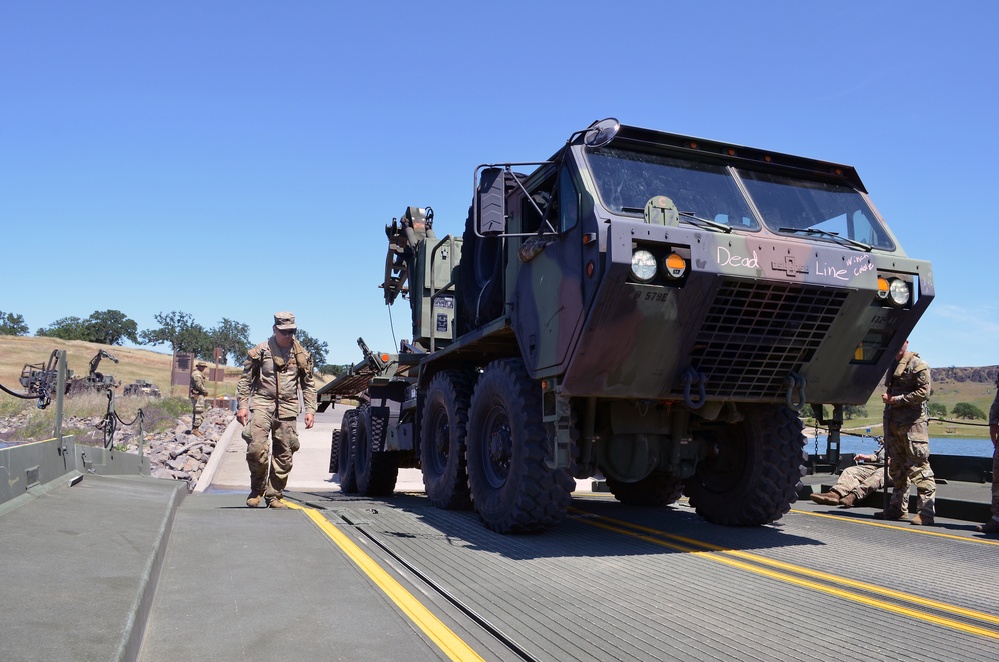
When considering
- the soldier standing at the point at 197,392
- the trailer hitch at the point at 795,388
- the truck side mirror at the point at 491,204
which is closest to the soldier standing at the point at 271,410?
the truck side mirror at the point at 491,204

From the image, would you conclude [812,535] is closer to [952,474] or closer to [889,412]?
[889,412]

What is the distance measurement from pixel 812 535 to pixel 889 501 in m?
2.23

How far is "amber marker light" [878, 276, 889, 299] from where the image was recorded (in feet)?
20.9

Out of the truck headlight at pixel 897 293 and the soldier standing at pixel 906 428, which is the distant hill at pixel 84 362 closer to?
the soldier standing at pixel 906 428

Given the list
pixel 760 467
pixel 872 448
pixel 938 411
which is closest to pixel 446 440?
pixel 760 467

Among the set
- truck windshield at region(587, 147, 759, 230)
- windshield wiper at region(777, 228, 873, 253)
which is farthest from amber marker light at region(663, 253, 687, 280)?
windshield wiper at region(777, 228, 873, 253)

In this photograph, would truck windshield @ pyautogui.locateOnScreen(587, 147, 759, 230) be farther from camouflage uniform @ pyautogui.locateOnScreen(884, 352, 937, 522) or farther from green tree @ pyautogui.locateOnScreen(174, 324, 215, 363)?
green tree @ pyautogui.locateOnScreen(174, 324, 215, 363)

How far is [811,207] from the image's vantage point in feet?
22.4

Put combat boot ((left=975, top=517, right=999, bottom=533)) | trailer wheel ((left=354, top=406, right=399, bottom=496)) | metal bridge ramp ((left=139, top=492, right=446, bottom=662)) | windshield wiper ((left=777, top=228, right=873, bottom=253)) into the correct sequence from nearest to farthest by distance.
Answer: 1. metal bridge ramp ((left=139, top=492, right=446, bottom=662))
2. windshield wiper ((left=777, top=228, right=873, bottom=253))
3. combat boot ((left=975, top=517, right=999, bottom=533))
4. trailer wheel ((left=354, top=406, right=399, bottom=496))

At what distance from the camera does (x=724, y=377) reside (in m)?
6.41

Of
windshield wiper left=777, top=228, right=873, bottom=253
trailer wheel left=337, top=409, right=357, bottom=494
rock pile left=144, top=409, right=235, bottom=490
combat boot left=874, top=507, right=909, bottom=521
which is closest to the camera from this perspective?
windshield wiper left=777, top=228, right=873, bottom=253

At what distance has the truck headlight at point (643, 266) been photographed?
5695 mm

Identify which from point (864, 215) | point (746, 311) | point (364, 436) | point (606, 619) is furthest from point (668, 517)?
point (364, 436)

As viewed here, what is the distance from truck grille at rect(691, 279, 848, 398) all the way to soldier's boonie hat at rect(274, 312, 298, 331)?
4379 millimetres
